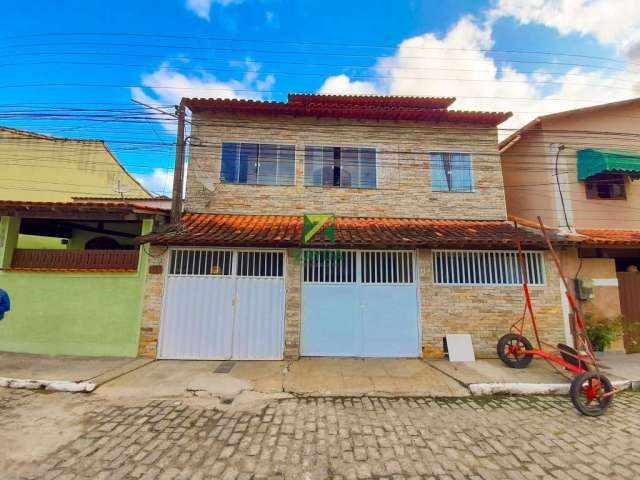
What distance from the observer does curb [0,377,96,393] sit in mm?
4695

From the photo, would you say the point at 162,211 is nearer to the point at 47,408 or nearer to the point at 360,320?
the point at 47,408

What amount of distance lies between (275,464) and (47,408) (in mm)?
3819

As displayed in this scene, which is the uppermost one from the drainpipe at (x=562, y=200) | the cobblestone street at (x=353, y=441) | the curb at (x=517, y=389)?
the drainpipe at (x=562, y=200)

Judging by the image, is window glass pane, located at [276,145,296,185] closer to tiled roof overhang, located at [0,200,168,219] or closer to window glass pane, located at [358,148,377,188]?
window glass pane, located at [358,148,377,188]

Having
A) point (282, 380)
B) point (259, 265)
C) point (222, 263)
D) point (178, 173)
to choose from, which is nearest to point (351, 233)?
point (259, 265)

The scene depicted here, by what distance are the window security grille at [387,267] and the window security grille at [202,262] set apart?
3.47 meters

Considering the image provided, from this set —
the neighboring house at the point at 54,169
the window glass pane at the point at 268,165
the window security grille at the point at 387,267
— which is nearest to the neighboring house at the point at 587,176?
the window security grille at the point at 387,267

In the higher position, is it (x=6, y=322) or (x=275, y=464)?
(x=6, y=322)

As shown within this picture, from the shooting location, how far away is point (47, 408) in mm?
4109

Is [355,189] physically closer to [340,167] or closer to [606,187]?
[340,167]

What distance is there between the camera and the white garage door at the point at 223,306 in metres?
6.49

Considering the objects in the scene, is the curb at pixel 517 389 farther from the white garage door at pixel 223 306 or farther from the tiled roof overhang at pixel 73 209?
the tiled roof overhang at pixel 73 209

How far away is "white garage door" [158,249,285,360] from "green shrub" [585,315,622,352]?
7.87 meters

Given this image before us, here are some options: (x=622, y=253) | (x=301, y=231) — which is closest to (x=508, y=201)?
(x=622, y=253)
